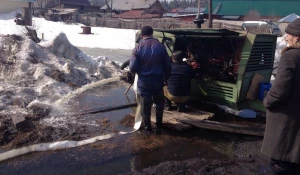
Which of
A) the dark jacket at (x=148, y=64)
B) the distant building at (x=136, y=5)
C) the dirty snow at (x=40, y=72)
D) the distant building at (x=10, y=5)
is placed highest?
the distant building at (x=136, y=5)

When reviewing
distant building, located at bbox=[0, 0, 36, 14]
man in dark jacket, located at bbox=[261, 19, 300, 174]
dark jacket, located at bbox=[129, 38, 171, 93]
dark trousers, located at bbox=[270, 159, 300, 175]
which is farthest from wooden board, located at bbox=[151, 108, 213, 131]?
distant building, located at bbox=[0, 0, 36, 14]

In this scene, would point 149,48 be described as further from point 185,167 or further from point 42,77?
point 42,77

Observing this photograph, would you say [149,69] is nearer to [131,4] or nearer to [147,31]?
[147,31]

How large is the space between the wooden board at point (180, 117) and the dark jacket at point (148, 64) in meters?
0.82

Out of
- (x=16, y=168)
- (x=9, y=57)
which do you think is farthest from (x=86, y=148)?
(x=9, y=57)

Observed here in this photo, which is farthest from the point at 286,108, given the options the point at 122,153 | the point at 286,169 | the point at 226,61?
the point at 226,61

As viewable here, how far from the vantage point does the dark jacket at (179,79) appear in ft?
21.1

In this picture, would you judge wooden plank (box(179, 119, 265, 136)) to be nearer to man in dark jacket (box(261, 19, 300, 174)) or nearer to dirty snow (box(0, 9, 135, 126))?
man in dark jacket (box(261, 19, 300, 174))

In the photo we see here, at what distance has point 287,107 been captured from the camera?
313 centimetres

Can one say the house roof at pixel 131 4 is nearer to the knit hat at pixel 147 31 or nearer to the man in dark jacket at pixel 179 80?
the man in dark jacket at pixel 179 80

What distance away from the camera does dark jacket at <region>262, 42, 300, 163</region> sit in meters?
3.05

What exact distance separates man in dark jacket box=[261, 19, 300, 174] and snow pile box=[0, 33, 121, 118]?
4688 millimetres

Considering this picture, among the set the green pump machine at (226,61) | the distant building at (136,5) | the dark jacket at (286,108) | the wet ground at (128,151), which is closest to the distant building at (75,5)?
the distant building at (136,5)

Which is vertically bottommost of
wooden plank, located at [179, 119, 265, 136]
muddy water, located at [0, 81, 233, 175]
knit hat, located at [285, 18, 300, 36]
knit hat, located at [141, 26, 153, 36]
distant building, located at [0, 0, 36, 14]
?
muddy water, located at [0, 81, 233, 175]
